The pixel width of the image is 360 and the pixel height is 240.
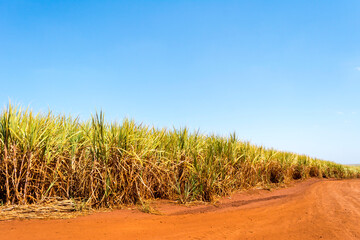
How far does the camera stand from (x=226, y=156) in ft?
28.9

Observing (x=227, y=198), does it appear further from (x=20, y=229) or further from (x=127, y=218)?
(x=20, y=229)

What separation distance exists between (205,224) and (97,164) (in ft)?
8.30

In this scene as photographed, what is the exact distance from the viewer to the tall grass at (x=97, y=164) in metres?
5.29

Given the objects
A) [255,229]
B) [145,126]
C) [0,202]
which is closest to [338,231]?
[255,229]

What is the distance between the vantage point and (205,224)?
16.3ft

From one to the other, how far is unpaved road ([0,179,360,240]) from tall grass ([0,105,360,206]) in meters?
0.62

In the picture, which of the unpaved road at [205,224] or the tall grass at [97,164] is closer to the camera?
the unpaved road at [205,224]

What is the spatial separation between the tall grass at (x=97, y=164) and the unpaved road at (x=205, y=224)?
0.62 metres

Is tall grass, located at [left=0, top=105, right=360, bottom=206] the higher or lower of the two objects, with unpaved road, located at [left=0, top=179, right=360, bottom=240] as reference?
higher

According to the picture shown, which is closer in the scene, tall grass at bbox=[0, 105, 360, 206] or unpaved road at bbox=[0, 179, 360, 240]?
unpaved road at bbox=[0, 179, 360, 240]

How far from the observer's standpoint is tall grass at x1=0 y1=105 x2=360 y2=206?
17.3 ft

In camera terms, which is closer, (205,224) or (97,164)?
(205,224)

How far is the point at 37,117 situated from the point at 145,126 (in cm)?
260

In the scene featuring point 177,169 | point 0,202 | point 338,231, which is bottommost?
point 338,231
